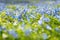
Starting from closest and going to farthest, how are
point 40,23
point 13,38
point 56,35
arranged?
point 13,38 → point 56,35 → point 40,23

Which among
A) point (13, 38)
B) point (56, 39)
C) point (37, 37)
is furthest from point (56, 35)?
point (13, 38)

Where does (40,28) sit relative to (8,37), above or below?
above

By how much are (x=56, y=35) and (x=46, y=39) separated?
0.16 metres

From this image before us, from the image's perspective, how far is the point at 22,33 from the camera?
118cm

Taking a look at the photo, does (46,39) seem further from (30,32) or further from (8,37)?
(8,37)

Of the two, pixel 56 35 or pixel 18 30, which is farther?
pixel 56 35

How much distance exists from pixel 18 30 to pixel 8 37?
9 cm

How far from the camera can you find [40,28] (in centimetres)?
134

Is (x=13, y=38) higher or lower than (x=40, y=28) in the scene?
lower

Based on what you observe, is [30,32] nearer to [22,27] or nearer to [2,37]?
[22,27]

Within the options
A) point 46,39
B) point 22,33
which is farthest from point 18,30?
point 46,39

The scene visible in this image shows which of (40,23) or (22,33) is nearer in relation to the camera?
(22,33)

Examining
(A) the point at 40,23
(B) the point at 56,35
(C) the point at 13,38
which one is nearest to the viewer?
(C) the point at 13,38

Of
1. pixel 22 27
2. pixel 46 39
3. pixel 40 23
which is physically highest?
pixel 40 23
